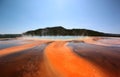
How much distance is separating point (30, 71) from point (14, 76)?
0.81 m

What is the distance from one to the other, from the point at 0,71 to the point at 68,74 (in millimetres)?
3543

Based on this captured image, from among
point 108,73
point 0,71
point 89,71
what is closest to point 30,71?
point 0,71

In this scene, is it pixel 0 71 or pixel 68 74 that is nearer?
pixel 68 74

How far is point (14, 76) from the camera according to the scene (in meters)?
5.13

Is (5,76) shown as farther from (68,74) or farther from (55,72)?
(68,74)

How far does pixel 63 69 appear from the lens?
5.98 m

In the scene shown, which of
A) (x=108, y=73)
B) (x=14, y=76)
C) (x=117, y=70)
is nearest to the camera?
(x=14, y=76)

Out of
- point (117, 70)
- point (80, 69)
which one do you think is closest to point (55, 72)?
point (80, 69)

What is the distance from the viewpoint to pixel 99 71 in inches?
227

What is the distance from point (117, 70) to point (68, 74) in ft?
8.82

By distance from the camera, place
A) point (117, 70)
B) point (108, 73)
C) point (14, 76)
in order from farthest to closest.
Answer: point (117, 70)
point (108, 73)
point (14, 76)

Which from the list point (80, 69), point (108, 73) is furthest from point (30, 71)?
point (108, 73)

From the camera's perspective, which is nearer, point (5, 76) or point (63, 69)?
point (5, 76)

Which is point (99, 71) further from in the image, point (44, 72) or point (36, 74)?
point (36, 74)
